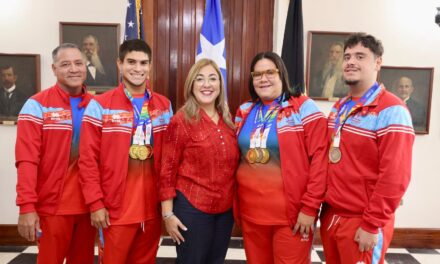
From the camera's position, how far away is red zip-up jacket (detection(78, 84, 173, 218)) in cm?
197

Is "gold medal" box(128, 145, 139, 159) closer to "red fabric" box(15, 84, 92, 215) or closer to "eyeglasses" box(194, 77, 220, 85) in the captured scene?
"red fabric" box(15, 84, 92, 215)

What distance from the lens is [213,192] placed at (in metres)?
2.01

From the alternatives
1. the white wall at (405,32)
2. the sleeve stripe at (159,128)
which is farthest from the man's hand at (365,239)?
the white wall at (405,32)

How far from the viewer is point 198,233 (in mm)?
1998

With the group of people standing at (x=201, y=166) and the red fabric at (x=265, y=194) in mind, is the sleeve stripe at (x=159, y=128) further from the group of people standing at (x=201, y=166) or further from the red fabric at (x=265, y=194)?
the red fabric at (x=265, y=194)

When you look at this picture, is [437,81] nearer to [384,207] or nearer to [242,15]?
[242,15]

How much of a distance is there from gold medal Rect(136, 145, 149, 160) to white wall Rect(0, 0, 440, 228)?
2.01 metres

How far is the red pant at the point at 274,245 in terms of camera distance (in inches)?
77.1

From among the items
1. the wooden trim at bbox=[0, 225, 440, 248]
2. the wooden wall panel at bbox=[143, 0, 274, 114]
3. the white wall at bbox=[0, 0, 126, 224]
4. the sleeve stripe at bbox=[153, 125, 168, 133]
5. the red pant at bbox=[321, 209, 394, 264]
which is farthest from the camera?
the wooden trim at bbox=[0, 225, 440, 248]

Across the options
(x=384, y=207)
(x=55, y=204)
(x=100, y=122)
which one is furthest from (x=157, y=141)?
(x=384, y=207)

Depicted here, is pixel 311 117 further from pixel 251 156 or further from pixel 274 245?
pixel 274 245

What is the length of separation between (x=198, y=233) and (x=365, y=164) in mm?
994

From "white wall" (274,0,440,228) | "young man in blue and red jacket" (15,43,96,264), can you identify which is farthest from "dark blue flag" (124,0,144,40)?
"white wall" (274,0,440,228)

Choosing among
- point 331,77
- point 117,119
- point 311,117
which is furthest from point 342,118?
point 331,77
